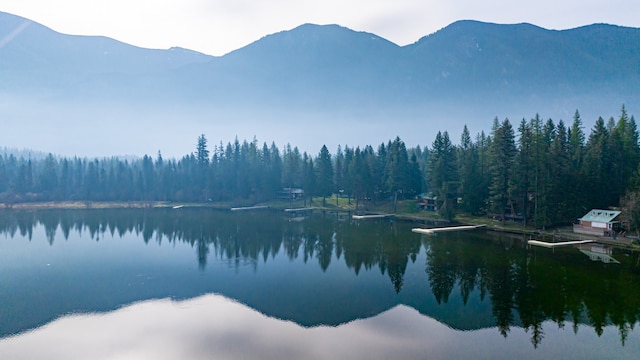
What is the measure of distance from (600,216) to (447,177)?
3420 centimetres

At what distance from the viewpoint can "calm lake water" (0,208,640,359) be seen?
29.4 m

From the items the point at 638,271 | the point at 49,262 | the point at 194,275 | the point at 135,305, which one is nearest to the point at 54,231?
the point at 49,262

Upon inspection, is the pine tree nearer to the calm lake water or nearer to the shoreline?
the shoreline

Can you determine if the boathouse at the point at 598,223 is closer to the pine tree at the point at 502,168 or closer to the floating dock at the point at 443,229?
the pine tree at the point at 502,168

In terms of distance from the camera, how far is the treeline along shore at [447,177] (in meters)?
72.4

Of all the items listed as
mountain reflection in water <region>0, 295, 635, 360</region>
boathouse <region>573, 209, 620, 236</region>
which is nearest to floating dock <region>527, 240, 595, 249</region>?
boathouse <region>573, 209, 620, 236</region>

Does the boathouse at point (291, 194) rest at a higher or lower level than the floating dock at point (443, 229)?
higher

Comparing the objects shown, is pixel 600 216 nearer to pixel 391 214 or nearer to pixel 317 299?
pixel 391 214

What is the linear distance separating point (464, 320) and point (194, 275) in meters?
29.4

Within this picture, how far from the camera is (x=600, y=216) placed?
65.2 metres

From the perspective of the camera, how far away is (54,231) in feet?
270

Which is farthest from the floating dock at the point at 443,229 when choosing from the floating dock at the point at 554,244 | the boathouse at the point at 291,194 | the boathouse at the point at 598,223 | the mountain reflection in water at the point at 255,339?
the boathouse at the point at 291,194

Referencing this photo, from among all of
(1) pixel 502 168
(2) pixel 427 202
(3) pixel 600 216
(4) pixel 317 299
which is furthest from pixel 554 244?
(2) pixel 427 202

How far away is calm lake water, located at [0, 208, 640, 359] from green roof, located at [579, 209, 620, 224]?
28.7 ft
